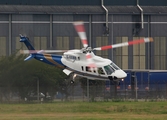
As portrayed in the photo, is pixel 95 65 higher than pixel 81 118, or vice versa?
pixel 95 65

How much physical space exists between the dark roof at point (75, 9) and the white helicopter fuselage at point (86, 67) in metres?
33.4

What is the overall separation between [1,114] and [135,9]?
4595 cm

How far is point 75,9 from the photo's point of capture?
82.6 metres

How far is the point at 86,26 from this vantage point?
82062 mm

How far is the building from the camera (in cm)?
8019

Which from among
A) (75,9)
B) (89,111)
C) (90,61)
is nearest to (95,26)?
(75,9)

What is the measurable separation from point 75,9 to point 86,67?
35.8 meters

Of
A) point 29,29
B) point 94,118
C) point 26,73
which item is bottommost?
point 94,118

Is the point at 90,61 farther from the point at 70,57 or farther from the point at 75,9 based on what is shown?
the point at 75,9

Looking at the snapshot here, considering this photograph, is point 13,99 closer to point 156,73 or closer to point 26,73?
point 26,73

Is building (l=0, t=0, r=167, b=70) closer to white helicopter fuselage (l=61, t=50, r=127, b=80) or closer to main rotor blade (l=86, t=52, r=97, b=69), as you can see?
white helicopter fuselage (l=61, t=50, r=127, b=80)

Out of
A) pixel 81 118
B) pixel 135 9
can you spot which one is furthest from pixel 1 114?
pixel 135 9

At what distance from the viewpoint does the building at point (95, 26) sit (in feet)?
263

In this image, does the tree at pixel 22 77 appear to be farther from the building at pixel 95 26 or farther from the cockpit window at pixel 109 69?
the building at pixel 95 26
